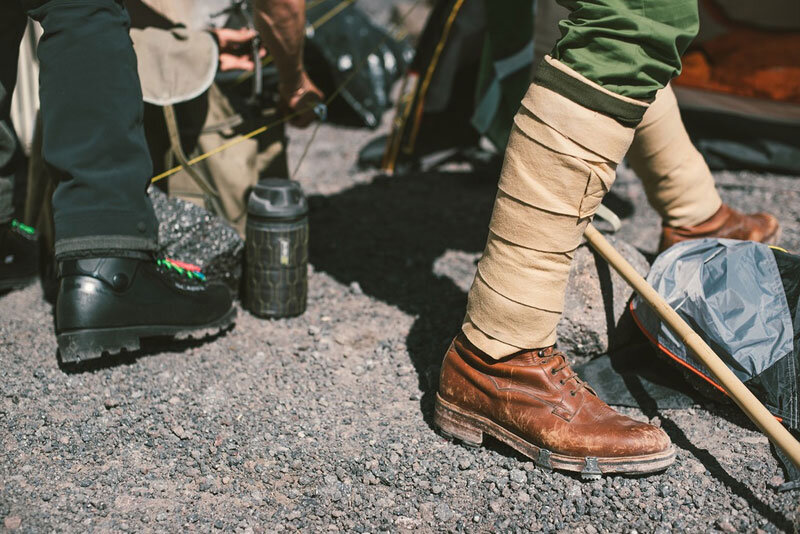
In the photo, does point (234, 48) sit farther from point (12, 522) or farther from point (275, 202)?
point (12, 522)

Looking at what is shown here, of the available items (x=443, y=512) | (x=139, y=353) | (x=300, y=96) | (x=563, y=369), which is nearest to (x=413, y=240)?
(x=300, y=96)

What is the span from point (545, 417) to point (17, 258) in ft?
6.61

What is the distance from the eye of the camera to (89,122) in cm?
210

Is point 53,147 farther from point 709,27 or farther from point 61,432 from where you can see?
point 709,27

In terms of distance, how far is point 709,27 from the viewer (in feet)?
14.4

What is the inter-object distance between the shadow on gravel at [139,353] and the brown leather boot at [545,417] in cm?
96

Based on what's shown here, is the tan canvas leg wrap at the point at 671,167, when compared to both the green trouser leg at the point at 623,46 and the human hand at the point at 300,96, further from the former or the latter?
the human hand at the point at 300,96

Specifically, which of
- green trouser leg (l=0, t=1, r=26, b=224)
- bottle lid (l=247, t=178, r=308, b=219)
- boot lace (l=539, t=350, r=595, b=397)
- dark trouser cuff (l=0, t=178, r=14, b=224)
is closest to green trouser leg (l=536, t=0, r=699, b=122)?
boot lace (l=539, t=350, r=595, b=397)

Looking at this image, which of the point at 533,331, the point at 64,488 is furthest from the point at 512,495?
the point at 64,488

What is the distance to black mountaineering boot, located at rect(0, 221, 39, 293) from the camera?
8.64ft

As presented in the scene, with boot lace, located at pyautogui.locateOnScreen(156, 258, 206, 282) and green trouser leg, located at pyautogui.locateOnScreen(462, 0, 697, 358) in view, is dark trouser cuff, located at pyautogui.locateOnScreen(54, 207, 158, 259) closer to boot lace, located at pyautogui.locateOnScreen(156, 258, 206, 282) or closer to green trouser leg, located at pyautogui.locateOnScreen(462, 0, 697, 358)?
boot lace, located at pyautogui.locateOnScreen(156, 258, 206, 282)

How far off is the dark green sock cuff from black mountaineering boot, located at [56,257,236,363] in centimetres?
132

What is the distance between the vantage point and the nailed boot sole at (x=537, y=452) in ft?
5.99

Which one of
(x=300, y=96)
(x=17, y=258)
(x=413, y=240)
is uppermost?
(x=300, y=96)
